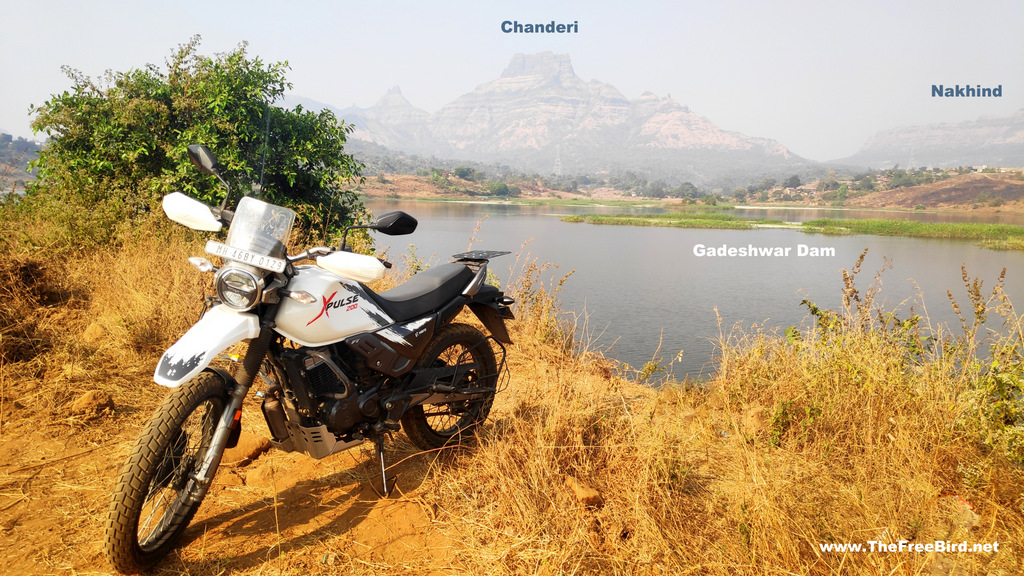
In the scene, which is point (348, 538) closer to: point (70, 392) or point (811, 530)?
point (811, 530)

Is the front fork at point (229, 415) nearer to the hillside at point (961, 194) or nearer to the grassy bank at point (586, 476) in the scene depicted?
the grassy bank at point (586, 476)

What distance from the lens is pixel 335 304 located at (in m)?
2.54

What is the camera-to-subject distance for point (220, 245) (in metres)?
2.18

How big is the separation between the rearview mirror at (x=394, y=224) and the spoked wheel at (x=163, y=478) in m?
0.88

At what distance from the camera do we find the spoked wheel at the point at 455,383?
3176 millimetres

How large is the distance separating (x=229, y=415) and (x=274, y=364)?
0.26 metres

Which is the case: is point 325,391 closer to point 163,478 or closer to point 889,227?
point 163,478

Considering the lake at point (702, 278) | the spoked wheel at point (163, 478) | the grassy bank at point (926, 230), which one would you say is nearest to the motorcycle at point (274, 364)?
the spoked wheel at point (163, 478)

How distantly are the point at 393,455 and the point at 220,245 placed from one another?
5.40ft

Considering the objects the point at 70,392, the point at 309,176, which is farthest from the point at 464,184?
the point at 70,392

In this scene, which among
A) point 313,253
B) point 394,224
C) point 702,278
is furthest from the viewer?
point 702,278

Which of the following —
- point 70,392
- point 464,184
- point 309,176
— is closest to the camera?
point 70,392

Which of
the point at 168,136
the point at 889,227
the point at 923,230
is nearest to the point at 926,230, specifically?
the point at 923,230

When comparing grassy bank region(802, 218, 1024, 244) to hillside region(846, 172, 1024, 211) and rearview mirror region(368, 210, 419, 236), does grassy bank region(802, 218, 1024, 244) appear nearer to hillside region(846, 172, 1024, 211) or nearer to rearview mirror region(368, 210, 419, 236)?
hillside region(846, 172, 1024, 211)
